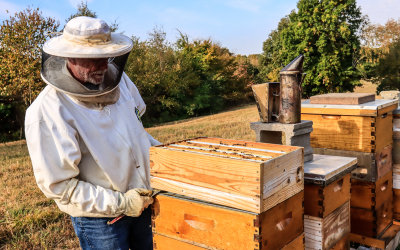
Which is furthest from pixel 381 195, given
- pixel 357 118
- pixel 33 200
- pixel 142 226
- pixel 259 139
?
pixel 33 200

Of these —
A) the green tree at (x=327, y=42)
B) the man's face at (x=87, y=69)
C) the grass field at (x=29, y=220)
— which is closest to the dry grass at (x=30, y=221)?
the grass field at (x=29, y=220)

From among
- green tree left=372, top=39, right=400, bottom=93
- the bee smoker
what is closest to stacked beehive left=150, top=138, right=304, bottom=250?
the bee smoker

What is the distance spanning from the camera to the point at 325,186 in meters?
2.25

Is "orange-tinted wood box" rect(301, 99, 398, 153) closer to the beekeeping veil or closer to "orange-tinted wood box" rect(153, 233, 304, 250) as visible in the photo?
"orange-tinted wood box" rect(153, 233, 304, 250)

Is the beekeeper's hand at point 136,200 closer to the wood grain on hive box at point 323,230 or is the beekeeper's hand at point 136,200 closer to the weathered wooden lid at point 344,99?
the wood grain on hive box at point 323,230

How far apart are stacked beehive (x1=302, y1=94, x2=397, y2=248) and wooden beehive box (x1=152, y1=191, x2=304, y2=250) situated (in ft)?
5.17

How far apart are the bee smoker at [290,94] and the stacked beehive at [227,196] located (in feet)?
2.34

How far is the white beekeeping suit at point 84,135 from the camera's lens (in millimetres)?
1861

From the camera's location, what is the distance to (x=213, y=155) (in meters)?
1.72

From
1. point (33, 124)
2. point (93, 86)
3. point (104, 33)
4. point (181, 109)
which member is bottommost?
point (181, 109)

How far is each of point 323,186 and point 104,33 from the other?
1672 mm

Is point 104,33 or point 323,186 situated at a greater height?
point 104,33

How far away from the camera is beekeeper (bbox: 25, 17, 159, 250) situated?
1.87m

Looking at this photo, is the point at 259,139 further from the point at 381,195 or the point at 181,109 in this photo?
the point at 181,109
